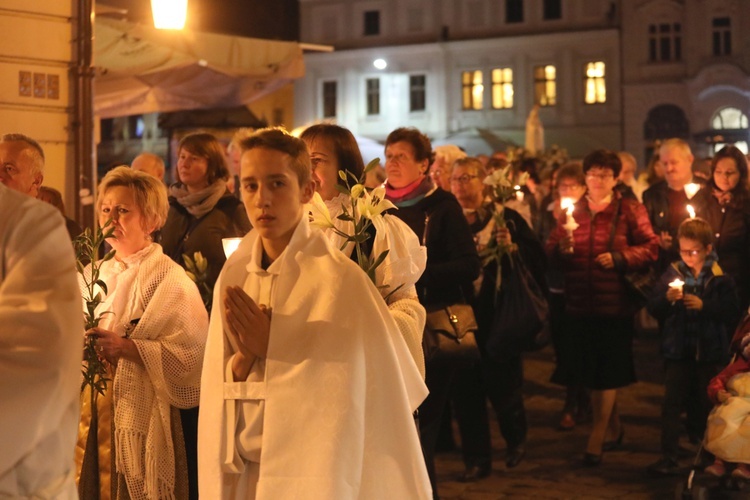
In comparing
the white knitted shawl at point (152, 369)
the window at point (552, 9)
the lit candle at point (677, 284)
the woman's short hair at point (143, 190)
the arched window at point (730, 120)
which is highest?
the window at point (552, 9)

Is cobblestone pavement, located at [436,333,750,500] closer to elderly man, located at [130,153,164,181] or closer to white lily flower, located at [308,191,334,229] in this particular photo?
elderly man, located at [130,153,164,181]

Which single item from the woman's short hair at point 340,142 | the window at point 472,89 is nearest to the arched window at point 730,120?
the window at point 472,89

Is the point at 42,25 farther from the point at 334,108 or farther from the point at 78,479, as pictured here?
the point at 334,108

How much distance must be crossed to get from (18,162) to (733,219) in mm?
6153

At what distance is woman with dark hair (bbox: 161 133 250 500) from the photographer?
6961mm

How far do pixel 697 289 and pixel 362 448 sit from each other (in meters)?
5.25

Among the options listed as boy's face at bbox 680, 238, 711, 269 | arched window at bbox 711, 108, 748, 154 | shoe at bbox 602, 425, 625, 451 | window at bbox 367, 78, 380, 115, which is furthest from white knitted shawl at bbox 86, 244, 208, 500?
window at bbox 367, 78, 380, 115

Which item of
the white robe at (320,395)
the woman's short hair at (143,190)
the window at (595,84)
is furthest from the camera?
the window at (595,84)

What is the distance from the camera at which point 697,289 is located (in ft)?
28.6

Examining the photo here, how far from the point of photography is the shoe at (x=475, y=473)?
8.61 m

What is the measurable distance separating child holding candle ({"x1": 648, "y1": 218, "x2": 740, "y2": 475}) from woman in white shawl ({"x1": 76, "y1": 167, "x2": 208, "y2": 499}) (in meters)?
4.32

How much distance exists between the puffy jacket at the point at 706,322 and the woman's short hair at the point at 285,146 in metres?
5.05

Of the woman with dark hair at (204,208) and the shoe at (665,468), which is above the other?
the woman with dark hair at (204,208)

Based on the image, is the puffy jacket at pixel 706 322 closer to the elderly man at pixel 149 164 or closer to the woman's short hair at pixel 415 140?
the woman's short hair at pixel 415 140
